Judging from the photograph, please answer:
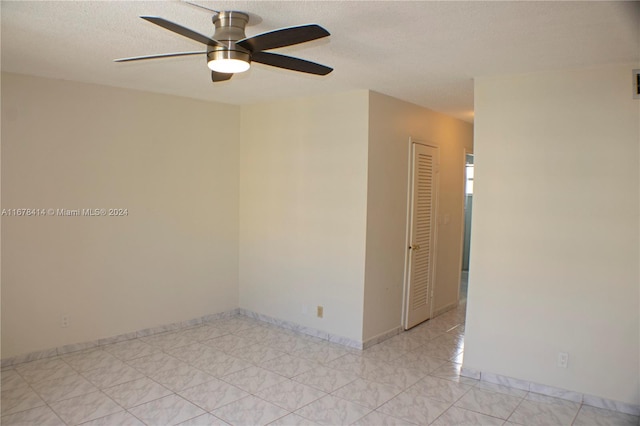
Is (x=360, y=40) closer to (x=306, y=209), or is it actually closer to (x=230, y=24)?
(x=230, y=24)

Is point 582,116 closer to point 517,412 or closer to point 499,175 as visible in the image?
point 499,175

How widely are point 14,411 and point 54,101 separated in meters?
2.45

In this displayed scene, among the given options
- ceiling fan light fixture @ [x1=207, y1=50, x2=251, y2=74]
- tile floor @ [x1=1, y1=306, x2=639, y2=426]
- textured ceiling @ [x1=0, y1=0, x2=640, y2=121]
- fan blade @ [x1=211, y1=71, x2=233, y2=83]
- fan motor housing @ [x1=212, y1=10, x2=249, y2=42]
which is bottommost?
tile floor @ [x1=1, y1=306, x2=639, y2=426]

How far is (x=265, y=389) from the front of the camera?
10.9ft

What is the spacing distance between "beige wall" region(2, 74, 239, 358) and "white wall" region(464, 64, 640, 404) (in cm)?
283

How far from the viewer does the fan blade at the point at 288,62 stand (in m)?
2.30

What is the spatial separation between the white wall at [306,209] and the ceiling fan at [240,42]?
182cm

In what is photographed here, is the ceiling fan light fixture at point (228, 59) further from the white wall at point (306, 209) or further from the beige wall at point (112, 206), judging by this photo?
the beige wall at point (112, 206)

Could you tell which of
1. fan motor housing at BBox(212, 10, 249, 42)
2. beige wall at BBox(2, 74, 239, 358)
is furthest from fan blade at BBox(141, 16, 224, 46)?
beige wall at BBox(2, 74, 239, 358)

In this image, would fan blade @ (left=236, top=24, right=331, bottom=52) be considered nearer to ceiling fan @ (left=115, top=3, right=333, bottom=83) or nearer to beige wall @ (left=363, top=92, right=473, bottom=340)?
ceiling fan @ (left=115, top=3, right=333, bottom=83)

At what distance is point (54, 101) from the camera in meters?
3.77

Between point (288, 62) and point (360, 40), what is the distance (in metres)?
0.56

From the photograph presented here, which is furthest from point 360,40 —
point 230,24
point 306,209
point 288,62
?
point 306,209

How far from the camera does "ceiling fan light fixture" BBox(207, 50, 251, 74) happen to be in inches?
83.7
